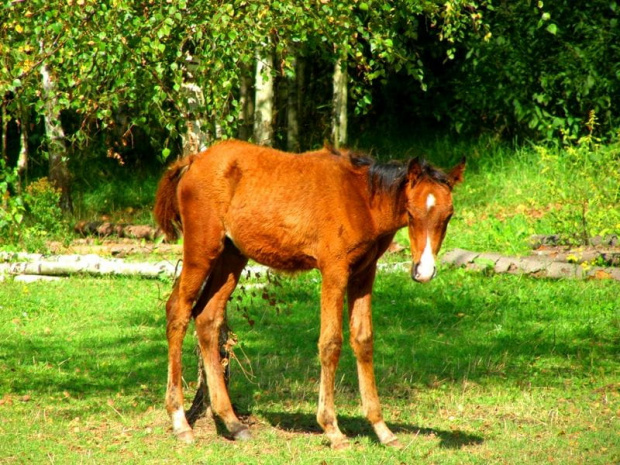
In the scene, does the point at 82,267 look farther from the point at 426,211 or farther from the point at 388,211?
the point at 426,211

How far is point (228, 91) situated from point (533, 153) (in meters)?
11.5

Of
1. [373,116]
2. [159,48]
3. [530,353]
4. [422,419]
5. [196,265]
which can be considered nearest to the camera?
[159,48]

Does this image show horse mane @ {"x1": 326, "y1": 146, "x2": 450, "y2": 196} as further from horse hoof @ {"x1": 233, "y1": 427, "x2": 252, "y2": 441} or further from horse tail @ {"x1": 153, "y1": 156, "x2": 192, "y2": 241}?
horse hoof @ {"x1": 233, "y1": 427, "x2": 252, "y2": 441}

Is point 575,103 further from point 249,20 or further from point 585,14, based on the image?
point 249,20

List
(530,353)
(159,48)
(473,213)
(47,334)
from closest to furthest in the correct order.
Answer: (159,48), (530,353), (47,334), (473,213)

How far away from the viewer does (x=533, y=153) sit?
A: 17.5 meters

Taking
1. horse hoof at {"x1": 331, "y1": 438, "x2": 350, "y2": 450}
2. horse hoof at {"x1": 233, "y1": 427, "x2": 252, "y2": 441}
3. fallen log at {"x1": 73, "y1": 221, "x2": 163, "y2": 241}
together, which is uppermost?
horse hoof at {"x1": 331, "y1": 438, "x2": 350, "y2": 450}

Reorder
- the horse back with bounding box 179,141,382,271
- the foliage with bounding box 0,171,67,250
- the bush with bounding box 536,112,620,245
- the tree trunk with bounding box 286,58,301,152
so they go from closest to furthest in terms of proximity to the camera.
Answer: the horse back with bounding box 179,141,382,271, the bush with bounding box 536,112,620,245, the foliage with bounding box 0,171,67,250, the tree trunk with bounding box 286,58,301,152

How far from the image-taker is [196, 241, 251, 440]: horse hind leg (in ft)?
23.3

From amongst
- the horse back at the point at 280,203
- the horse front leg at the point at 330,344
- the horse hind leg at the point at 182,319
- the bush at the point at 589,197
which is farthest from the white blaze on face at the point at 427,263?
the bush at the point at 589,197

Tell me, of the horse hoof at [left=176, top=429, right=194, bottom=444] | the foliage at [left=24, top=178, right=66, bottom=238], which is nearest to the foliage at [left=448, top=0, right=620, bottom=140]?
the foliage at [left=24, top=178, right=66, bottom=238]

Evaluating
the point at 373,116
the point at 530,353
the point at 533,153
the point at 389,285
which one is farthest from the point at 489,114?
the point at 530,353

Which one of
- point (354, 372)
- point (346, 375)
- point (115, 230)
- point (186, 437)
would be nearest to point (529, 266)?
point (354, 372)

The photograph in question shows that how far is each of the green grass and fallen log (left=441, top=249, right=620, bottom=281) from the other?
19 cm
